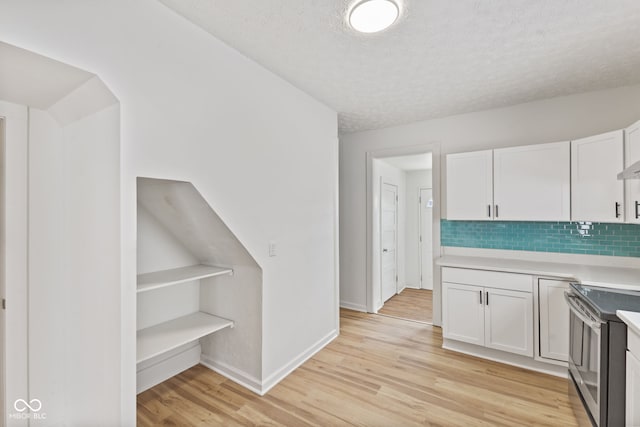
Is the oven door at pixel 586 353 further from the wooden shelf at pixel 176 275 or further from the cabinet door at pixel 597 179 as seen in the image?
the wooden shelf at pixel 176 275

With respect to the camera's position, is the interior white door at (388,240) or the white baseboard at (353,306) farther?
the interior white door at (388,240)

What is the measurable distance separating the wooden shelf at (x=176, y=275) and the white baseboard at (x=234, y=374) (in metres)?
0.84

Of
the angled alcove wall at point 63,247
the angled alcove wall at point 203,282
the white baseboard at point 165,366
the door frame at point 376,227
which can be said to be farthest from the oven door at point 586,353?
the white baseboard at point 165,366

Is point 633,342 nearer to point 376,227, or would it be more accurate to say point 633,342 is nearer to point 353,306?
point 376,227

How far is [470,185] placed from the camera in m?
3.09

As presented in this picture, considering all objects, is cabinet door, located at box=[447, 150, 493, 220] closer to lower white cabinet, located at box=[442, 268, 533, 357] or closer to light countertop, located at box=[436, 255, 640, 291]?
light countertop, located at box=[436, 255, 640, 291]

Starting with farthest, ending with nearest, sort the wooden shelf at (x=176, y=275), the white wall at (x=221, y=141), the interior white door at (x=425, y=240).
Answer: the interior white door at (x=425, y=240), the wooden shelf at (x=176, y=275), the white wall at (x=221, y=141)

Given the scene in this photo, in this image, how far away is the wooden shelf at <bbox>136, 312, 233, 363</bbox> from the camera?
191 centimetres

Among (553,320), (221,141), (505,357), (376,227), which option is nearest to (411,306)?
(376,227)

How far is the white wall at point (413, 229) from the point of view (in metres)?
5.49

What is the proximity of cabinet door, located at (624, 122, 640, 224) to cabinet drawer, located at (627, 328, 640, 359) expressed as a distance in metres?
1.20

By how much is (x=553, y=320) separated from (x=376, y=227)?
2.15m

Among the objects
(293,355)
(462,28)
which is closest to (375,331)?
(293,355)

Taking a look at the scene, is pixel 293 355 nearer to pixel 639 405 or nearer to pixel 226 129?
pixel 226 129
